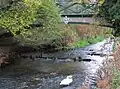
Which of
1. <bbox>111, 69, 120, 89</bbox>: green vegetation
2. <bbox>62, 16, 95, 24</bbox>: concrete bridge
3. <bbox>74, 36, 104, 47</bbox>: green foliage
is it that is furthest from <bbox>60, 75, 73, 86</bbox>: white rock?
<bbox>74, 36, 104, 47</bbox>: green foliage

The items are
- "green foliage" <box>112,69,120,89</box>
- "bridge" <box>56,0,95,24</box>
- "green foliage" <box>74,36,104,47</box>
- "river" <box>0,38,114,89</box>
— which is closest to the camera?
"green foliage" <box>112,69,120,89</box>

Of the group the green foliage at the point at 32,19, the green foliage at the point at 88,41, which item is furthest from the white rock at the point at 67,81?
the green foliage at the point at 88,41

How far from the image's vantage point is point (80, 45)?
4306 centimetres

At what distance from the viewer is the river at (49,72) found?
81.4 ft

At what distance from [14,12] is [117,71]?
12.9 m

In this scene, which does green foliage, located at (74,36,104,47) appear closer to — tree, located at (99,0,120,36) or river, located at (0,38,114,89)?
river, located at (0,38,114,89)

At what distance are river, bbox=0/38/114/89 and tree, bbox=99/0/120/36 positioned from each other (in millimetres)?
3735

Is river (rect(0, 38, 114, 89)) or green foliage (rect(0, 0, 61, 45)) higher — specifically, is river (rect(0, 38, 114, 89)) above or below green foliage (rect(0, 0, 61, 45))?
below

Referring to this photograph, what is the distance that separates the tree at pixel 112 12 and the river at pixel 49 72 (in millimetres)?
3735

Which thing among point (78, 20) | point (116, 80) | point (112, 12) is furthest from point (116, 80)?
point (78, 20)

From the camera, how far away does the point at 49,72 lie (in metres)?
28.5

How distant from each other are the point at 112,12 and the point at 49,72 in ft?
28.6

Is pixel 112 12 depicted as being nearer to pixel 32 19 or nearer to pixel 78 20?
pixel 32 19

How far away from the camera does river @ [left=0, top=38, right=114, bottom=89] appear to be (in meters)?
24.8
